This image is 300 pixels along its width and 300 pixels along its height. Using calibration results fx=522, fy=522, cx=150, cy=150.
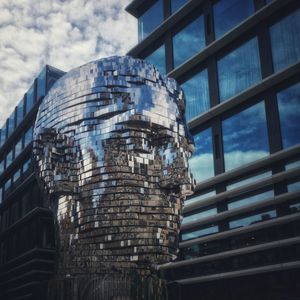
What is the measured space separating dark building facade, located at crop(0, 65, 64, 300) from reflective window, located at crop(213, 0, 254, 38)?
531 inches

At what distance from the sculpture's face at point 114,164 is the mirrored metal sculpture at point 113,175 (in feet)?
0.03

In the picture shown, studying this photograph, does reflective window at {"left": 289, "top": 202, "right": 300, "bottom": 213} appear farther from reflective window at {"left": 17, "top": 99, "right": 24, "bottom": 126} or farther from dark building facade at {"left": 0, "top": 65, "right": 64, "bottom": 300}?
reflective window at {"left": 17, "top": 99, "right": 24, "bottom": 126}

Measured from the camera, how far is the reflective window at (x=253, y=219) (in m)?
20.7

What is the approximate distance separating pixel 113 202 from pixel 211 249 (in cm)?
1873

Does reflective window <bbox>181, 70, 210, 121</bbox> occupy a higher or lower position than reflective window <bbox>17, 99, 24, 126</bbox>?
lower

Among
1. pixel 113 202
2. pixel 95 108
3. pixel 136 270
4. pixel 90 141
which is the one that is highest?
pixel 95 108

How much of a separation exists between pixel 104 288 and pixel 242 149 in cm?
1850

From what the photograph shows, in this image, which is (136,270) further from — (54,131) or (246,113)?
(246,113)

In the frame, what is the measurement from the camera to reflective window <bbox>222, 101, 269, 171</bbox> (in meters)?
21.9

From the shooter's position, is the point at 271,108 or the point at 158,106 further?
the point at 271,108

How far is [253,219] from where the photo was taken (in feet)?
70.3

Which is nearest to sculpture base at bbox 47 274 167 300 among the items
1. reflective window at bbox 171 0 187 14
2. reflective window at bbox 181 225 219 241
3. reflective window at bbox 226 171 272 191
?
reflective window at bbox 226 171 272 191

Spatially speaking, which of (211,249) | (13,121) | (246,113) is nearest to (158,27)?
(246,113)

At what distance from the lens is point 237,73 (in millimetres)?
23750
